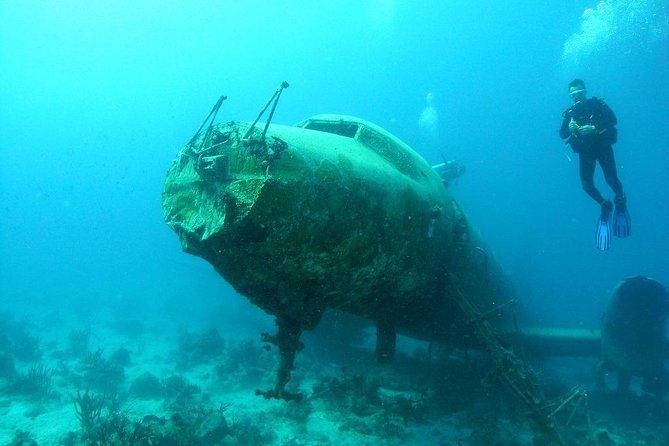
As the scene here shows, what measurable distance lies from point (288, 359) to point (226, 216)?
88.8 inches

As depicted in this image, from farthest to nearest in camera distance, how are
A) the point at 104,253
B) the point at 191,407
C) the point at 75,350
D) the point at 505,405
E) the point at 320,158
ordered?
1. the point at 104,253
2. the point at 75,350
3. the point at 191,407
4. the point at 505,405
5. the point at 320,158

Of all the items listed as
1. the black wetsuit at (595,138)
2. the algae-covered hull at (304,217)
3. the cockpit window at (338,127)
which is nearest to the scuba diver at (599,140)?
the black wetsuit at (595,138)

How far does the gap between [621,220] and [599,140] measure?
5.58 feet

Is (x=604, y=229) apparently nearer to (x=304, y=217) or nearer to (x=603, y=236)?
(x=603, y=236)

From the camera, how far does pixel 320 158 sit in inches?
170

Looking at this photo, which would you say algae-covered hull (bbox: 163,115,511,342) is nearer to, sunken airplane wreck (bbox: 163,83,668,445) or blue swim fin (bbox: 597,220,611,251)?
sunken airplane wreck (bbox: 163,83,668,445)

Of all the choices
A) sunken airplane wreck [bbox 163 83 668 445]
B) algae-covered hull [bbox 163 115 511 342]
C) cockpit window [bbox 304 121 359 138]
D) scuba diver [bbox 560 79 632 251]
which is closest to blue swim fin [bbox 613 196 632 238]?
scuba diver [bbox 560 79 632 251]

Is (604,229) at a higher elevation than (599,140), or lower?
lower

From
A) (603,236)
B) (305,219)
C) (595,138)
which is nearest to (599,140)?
(595,138)

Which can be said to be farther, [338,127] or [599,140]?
[599,140]

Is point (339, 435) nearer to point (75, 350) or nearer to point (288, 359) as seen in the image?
point (288, 359)

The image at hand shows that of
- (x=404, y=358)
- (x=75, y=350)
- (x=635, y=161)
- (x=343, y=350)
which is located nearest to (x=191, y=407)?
(x=343, y=350)

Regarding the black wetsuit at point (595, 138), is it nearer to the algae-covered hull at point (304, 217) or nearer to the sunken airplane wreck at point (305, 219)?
the sunken airplane wreck at point (305, 219)

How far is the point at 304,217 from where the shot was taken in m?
3.96
